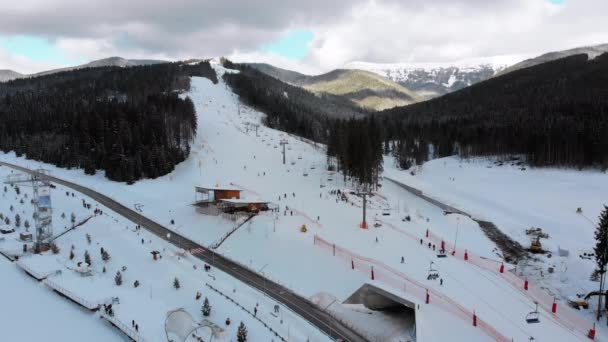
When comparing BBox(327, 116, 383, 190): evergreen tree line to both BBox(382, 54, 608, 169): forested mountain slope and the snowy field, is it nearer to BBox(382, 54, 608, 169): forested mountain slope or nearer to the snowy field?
the snowy field

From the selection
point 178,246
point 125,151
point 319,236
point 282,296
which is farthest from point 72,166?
point 282,296

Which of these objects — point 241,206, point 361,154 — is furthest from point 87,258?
point 361,154

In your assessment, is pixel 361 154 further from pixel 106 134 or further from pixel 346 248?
pixel 106 134

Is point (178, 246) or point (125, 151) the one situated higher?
point (125, 151)

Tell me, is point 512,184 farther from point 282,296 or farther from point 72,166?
point 72,166

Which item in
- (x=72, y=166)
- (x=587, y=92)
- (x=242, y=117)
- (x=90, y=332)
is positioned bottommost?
(x=90, y=332)
